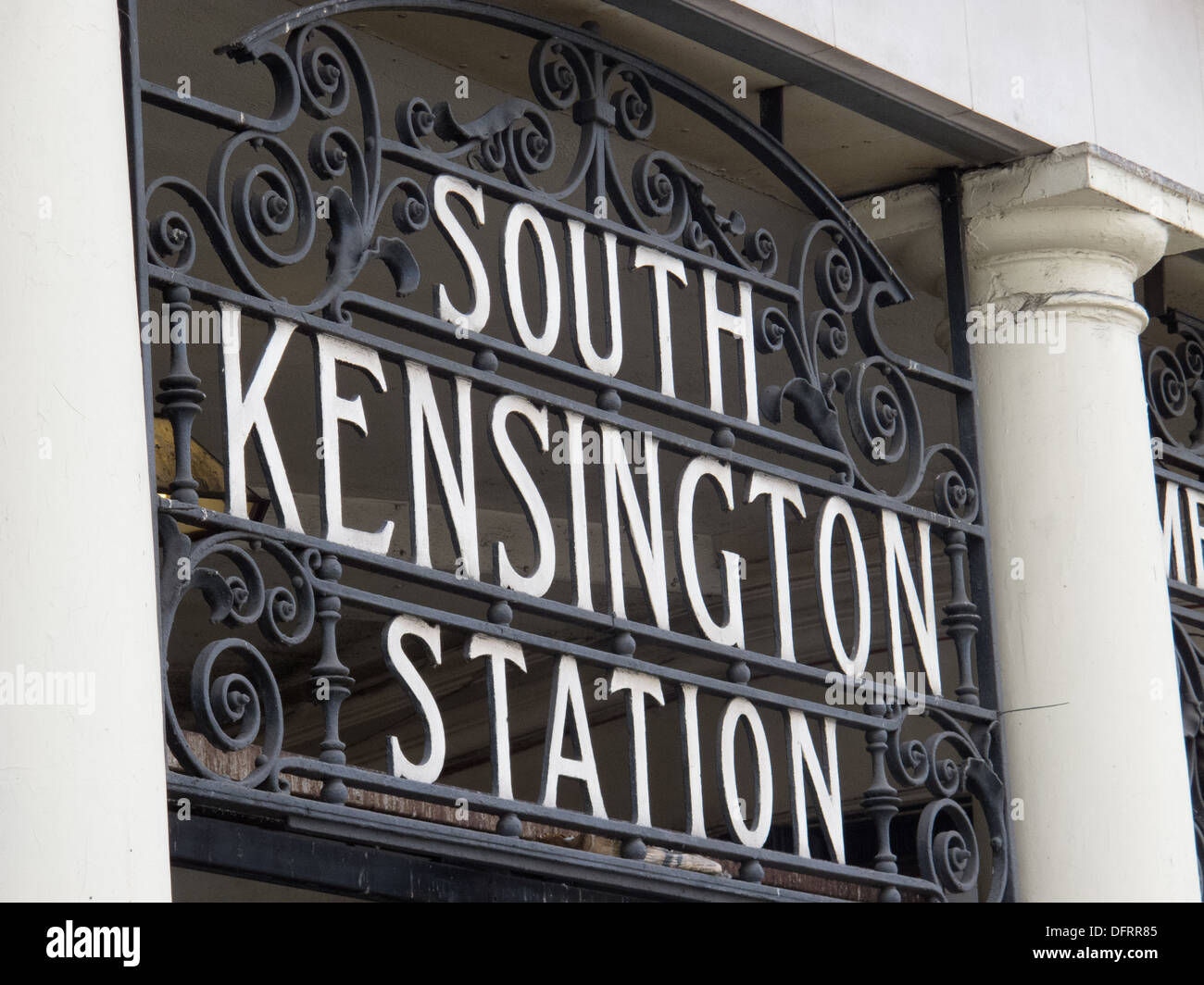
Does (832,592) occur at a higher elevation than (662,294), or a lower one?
lower

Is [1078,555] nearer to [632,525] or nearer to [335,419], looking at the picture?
[632,525]

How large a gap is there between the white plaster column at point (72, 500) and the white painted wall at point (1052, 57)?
1.77m

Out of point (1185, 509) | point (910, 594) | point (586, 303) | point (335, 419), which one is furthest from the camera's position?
point (1185, 509)

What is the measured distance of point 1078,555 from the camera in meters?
5.18

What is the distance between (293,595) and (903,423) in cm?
197

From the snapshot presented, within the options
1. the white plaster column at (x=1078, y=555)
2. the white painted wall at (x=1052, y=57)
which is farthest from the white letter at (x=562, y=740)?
the white painted wall at (x=1052, y=57)

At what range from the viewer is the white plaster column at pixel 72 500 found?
2.88 metres

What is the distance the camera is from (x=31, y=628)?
293 cm

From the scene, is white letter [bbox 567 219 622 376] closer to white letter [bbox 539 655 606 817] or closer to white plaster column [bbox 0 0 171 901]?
white letter [bbox 539 655 606 817]

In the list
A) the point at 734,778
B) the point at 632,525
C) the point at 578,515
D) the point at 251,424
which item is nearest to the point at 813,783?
the point at 734,778

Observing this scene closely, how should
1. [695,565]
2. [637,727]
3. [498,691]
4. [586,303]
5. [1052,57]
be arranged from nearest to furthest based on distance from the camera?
[498,691], [637,727], [586,303], [695,565], [1052,57]

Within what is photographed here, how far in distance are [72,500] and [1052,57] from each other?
3201 mm
